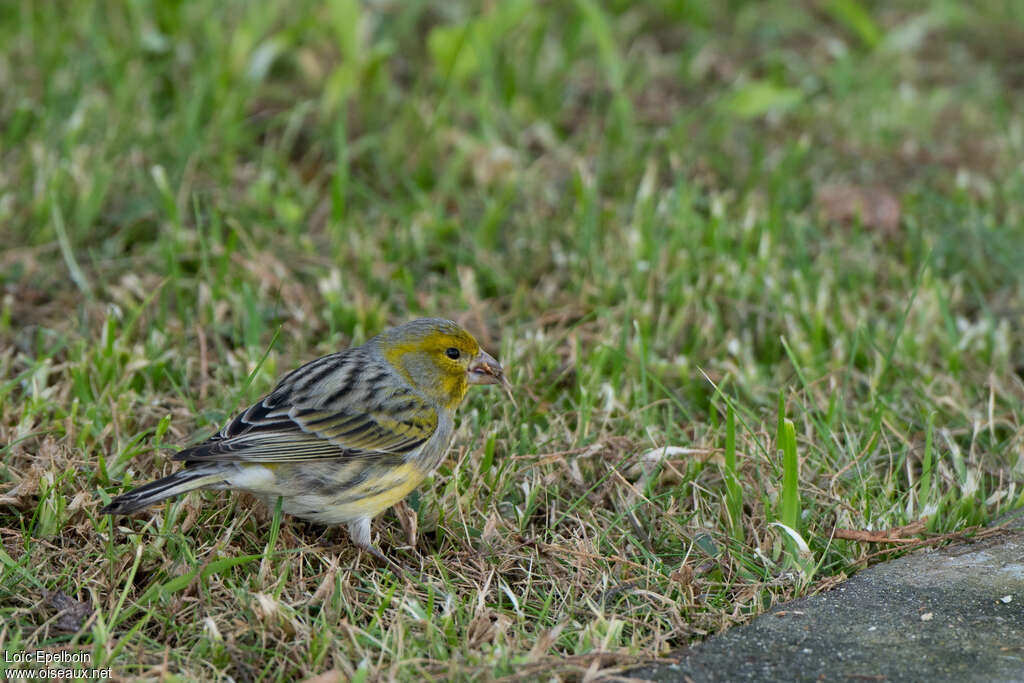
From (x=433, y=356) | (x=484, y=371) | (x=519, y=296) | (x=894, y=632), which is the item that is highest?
(x=433, y=356)

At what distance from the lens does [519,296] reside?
18.1 ft

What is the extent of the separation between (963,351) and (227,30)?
14.7 feet

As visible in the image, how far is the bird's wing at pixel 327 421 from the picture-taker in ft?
Result: 12.9

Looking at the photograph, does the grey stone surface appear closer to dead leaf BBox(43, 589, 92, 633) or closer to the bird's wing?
the bird's wing

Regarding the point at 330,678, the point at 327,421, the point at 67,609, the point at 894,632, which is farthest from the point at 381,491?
the point at 894,632

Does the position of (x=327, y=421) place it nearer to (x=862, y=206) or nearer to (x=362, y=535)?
(x=362, y=535)

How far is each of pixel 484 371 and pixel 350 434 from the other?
62 cm

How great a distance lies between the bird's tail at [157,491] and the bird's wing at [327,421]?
70 millimetres

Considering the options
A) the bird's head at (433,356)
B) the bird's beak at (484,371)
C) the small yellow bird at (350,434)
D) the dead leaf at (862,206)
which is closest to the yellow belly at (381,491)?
the small yellow bird at (350,434)

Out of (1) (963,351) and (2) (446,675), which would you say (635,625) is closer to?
(2) (446,675)

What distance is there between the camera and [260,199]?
20.0 feet

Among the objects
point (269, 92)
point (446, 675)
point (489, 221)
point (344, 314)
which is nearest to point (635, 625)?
point (446, 675)

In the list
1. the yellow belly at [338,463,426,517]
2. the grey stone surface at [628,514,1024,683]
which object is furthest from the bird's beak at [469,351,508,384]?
the grey stone surface at [628,514,1024,683]

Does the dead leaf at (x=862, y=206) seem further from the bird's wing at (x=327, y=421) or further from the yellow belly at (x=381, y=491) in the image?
the yellow belly at (x=381, y=491)
